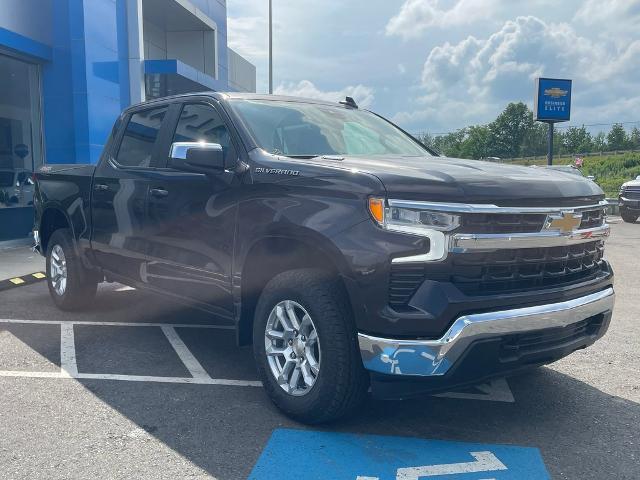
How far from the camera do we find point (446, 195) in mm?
3199

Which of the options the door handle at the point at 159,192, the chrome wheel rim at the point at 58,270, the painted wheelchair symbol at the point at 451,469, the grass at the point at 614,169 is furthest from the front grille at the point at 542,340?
the grass at the point at 614,169

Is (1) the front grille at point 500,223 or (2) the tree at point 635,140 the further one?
(2) the tree at point 635,140

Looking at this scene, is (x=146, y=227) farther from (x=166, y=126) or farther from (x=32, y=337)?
(x=32, y=337)

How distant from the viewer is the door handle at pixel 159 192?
4676mm

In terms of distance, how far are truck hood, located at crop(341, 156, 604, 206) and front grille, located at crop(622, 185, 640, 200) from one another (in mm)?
16918

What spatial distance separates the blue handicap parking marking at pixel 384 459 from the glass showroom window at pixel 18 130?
10.7m

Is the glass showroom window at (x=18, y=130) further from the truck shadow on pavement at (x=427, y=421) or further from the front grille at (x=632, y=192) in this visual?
→ the front grille at (x=632, y=192)

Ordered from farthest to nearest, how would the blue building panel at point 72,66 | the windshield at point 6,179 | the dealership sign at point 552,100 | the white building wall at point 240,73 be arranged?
1. the dealership sign at point 552,100
2. the white building wall at point 240,73
3. the blue building panel at point 72,66
4. the windshield at point 6,179

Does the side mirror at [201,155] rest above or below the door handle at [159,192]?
above

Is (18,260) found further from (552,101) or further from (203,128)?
(552,101)

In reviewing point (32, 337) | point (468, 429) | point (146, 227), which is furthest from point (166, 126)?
point (468, 429)

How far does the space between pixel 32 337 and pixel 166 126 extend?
2.24 meters

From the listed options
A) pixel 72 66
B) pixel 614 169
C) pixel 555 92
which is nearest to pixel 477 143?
pixel 614 169

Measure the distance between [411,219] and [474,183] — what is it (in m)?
0.40
